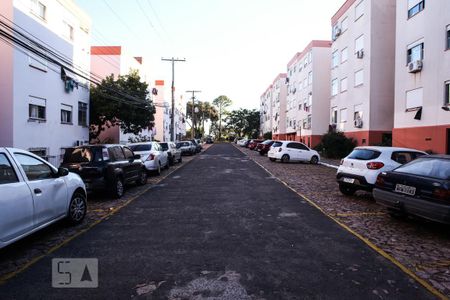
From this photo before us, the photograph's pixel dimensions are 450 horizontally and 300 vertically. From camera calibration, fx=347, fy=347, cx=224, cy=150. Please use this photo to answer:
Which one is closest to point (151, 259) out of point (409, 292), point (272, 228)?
point (272, 228)

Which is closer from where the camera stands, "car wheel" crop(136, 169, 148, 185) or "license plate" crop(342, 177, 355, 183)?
"license plate" crop(342, 177, 355, 183)

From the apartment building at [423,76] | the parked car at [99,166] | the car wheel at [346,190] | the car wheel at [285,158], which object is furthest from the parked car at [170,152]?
the apartment building at [423,76]

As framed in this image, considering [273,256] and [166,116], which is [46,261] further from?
[166,116]

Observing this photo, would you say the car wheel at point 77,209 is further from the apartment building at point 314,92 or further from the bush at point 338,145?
the apartment building at point 314,92

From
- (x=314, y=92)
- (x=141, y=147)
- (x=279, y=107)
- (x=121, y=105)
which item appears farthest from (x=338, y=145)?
(x=279, y=107)

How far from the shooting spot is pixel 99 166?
9.47 m

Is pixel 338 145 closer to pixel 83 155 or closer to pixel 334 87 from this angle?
pixel 334 87

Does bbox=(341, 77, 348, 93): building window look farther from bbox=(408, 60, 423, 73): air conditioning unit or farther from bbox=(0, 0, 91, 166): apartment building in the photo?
bbox=(0, 0, 91, 166): apartment building

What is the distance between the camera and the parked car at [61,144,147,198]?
9.41 meters

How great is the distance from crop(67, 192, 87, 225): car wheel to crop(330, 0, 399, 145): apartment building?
21.5 meters

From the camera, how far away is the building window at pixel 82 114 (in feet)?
74.9

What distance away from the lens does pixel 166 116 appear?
60.6 m

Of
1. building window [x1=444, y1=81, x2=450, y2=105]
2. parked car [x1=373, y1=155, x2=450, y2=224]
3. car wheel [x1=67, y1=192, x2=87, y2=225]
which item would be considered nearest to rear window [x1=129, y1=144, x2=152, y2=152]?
car wheel [x1=67, y1=192, x2=87, y2=225]

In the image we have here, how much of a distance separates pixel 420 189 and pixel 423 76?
14617mm
